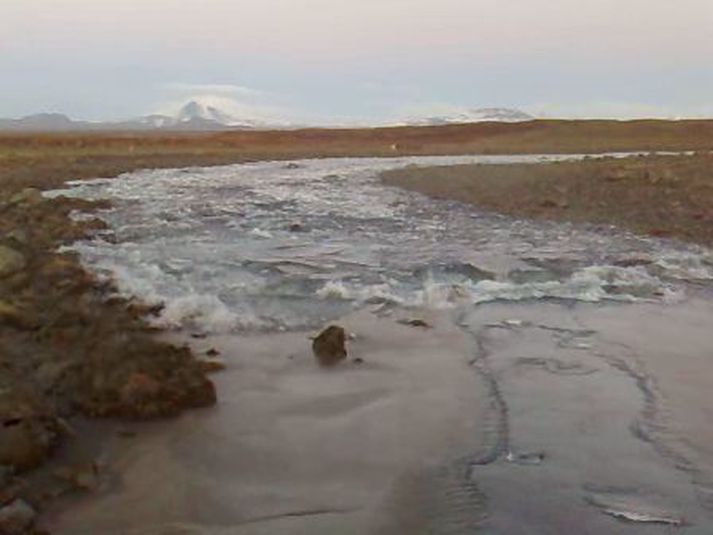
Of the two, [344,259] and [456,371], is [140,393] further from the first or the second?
[344,259]

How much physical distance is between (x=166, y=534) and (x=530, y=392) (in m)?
3.42

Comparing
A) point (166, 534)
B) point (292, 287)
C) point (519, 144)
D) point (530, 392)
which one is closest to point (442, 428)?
point (530, 392)

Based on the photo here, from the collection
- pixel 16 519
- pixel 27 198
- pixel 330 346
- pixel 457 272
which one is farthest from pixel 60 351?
pixel 27 198

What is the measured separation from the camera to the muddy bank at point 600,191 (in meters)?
17.6

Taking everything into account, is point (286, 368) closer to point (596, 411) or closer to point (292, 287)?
point (596, 411)

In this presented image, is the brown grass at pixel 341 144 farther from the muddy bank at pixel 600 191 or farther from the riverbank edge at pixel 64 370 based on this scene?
the riverbank edge at pixel 64 370

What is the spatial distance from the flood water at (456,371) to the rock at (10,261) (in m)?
1.13

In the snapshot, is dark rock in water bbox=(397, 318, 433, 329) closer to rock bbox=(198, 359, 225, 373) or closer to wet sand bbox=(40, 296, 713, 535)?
wet sand bbox=(40, 296, 713, 535)

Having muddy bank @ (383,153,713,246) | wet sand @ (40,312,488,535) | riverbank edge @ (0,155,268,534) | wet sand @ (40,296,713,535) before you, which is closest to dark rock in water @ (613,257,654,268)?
muddy bank @ (383,153,713,246)

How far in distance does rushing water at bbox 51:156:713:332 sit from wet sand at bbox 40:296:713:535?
1940 millimetres

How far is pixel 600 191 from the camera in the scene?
21.6 meters

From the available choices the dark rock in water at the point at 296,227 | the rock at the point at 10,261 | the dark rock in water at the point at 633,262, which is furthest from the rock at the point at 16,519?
the dark rock in water at the point at 296,227

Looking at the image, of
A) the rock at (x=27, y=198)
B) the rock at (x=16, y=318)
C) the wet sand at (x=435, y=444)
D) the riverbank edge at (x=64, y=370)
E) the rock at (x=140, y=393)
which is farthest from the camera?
the rock at (x=27, y=198)

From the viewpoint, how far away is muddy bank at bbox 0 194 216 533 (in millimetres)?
5323
